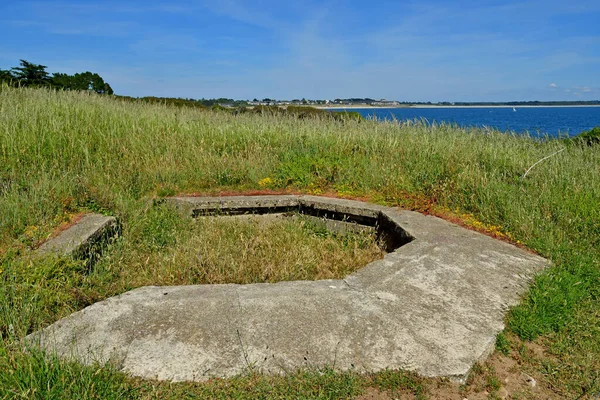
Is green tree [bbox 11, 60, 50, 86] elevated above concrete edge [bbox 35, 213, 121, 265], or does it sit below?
above

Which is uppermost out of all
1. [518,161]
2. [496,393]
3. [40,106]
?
[40,106]

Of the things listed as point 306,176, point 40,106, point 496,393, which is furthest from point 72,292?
point 40,106

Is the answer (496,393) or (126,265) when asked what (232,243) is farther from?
(496,393)

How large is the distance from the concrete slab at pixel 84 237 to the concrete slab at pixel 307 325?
0.95m

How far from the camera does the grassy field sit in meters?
2.20

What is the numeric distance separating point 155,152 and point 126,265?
3.41 m

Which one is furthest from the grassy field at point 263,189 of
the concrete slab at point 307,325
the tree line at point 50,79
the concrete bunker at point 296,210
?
the tree line at point 50,79

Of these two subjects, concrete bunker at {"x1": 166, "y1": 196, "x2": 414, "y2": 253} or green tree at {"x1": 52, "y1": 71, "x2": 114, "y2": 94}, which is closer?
concrete bunker at {"x1": 166, "y1": 196, "x2": 414, "y2": 253}

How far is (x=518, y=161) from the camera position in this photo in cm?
645

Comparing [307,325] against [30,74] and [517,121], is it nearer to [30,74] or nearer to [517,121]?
[30,74]

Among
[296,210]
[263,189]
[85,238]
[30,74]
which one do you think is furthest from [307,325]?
[30,74]

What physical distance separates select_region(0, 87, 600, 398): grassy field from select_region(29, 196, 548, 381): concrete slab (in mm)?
118

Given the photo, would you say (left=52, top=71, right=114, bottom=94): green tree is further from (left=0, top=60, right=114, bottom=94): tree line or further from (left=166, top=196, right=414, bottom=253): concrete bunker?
(left=166, top=196, right=414, bottom=253): concrete bunker

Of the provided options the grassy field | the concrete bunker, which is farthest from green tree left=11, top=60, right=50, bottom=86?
the concrete bunker
